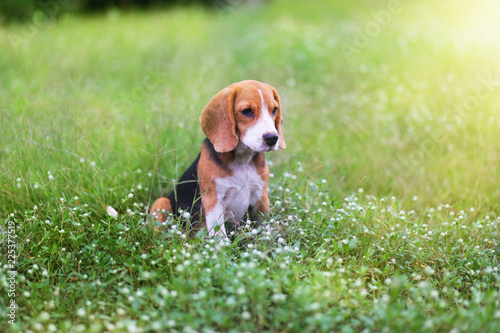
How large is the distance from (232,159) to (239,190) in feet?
0.87

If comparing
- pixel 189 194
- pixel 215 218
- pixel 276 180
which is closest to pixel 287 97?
pixel 276 180

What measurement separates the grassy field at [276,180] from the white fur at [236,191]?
0.20 m

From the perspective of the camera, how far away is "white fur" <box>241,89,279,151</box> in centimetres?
331

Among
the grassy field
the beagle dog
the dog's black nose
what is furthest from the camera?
the beagle dog

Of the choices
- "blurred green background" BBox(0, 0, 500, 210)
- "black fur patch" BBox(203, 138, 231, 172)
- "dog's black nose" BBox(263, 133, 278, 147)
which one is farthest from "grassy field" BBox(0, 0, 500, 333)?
"dog's black nose" BBox(263, 133, 278, 147)

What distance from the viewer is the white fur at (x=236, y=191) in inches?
143

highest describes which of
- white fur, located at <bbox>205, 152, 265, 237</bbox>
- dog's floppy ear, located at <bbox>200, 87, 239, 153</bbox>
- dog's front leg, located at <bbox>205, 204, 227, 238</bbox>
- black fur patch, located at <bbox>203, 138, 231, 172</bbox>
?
dog's floppy ear, located at <bbox>200, 87, 239, 153</bbox>

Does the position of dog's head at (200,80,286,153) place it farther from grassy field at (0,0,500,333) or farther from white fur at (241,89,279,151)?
grassy field at (0,0,500,333)

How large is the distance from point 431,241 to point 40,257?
3212 mm

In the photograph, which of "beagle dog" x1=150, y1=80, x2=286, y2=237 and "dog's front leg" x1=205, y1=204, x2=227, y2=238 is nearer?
"beagle dog" x1=150, y1=80, x2=286, y2=237

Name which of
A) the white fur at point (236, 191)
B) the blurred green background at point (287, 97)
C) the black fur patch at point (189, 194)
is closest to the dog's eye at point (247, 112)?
the white fur at point (236, 191)

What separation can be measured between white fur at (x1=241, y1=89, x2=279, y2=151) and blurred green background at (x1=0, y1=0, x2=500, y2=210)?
860 mm

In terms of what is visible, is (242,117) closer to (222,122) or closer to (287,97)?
(222,122)

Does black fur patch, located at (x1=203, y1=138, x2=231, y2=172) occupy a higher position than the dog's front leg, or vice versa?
black fur patch, located at (x1=203, y1=138, x2=231, y2=172)
